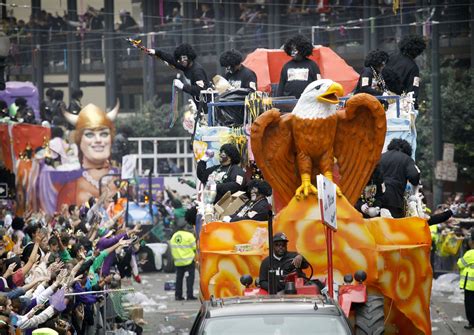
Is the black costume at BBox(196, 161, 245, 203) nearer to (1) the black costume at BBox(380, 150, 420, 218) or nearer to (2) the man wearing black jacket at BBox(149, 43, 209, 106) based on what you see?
(1) the black costume at BBox(380, 150, 420, 218)

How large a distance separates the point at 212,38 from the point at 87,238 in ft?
118

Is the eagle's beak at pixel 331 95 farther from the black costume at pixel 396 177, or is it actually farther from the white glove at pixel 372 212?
the black costume at pixel 396 177


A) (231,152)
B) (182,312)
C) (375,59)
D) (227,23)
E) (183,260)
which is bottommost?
(182,312)

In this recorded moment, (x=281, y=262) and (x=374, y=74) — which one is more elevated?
(x=374, y=74)

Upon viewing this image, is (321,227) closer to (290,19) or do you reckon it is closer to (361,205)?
(361,205)

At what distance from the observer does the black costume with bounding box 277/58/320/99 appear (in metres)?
21.4

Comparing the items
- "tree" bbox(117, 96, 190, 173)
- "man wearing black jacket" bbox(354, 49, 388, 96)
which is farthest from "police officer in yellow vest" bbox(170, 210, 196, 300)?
"tree" bbox(117, 96, 190, 173)

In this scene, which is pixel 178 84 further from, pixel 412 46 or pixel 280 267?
pixel 280 267

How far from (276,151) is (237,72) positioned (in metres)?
5.20

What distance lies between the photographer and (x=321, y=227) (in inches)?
666

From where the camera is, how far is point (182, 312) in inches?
995

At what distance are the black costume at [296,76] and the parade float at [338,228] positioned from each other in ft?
11.4

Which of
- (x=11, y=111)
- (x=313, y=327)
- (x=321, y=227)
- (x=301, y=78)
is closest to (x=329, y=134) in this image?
(x=321, y=227)

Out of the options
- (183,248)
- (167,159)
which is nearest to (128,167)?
(167,159)
